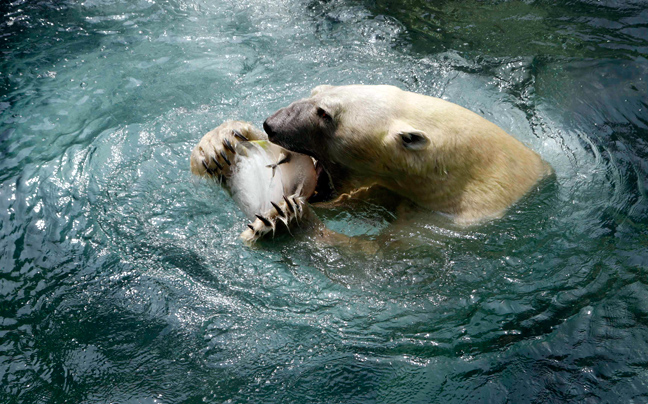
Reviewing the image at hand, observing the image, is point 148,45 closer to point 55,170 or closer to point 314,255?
point 55,170

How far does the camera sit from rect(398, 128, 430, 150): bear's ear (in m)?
3.22

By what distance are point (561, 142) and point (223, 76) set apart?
329 cm

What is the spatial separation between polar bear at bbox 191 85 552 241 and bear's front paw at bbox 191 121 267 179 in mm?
15

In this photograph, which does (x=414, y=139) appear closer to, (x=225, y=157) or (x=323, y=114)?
(x=323, y=114)

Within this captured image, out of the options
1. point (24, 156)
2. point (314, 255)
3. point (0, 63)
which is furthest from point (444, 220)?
point (0, 63)

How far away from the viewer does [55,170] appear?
4516 millimetres

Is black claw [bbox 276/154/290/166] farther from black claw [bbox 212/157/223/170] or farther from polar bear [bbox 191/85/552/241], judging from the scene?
black claw [bbox 212/157/223/170]

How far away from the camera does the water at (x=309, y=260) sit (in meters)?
3.10

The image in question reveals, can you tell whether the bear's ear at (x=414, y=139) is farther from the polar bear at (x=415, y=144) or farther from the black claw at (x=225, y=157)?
the black claw at (x=225, y=157)

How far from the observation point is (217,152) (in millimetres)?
3621

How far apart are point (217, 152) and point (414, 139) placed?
1311mm

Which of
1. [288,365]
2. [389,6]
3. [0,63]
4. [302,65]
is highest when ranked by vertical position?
[389,6]

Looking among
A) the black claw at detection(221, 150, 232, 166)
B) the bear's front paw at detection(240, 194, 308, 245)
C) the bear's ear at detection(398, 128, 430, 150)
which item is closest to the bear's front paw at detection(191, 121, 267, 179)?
the black claw at detection(221, 150, 232, 166)

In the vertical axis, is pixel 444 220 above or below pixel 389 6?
below
